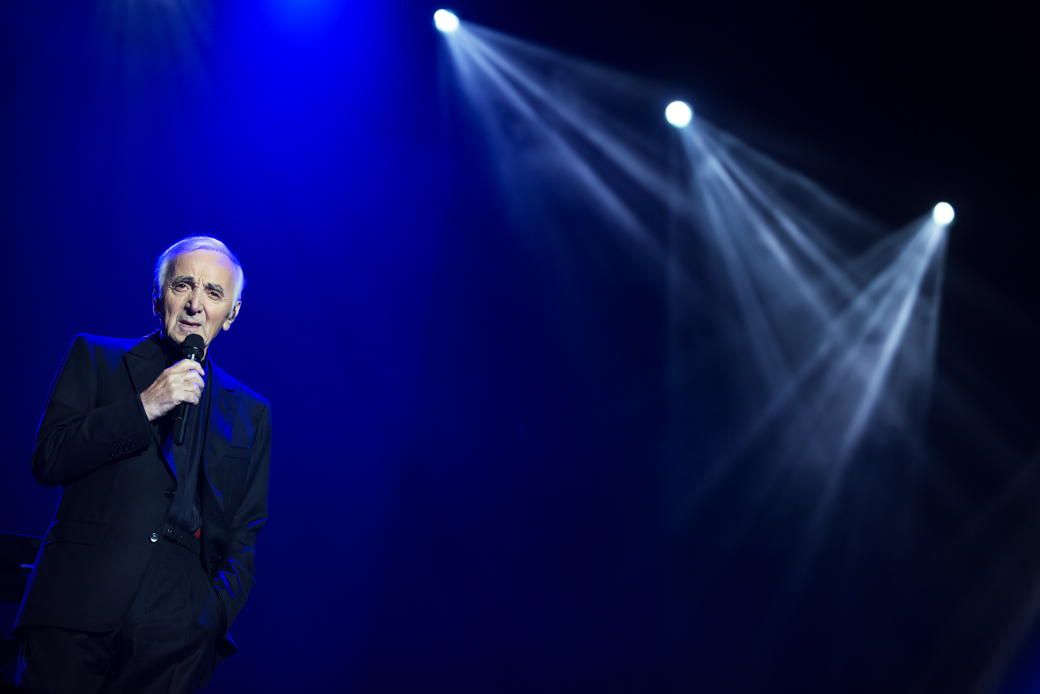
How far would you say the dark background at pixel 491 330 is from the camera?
3342 mm

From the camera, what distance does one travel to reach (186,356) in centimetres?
174

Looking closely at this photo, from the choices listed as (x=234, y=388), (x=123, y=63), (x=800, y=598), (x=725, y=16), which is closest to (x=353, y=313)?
(x=123, y=63)

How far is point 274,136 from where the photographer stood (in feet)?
12.3

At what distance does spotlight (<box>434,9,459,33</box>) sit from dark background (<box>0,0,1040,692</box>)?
0.23ft

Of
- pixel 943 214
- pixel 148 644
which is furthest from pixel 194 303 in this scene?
pixel 943 214

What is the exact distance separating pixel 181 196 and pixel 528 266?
194 cm

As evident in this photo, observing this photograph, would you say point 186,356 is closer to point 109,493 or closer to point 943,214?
point 109,493

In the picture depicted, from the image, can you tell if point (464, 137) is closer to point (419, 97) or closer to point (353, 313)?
point (419, 97)

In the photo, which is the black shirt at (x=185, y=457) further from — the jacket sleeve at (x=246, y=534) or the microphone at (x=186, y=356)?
the jacket sleeve at (x=246, y=534)

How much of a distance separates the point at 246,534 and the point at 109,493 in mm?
384

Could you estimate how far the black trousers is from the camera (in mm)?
1462

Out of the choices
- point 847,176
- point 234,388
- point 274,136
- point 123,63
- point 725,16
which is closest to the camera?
point 234,388

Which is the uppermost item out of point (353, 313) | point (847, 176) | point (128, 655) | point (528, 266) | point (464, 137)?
point (847, 176)

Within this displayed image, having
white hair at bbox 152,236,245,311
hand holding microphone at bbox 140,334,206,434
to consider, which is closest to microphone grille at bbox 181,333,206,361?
hand holding microphone at bbox 140,334,206,434
